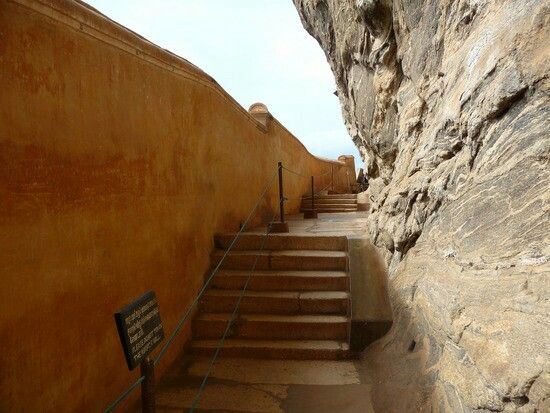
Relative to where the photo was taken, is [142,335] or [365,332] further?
[365,332]

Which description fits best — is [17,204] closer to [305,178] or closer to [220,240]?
[220,240]

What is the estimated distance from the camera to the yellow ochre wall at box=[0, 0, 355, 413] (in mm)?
1870

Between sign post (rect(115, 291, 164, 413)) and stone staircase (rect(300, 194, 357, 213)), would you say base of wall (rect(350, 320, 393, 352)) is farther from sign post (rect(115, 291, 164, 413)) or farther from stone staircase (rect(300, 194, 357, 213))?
stone staircase (rect(300, 194, 357, 213))

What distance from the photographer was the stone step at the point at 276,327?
12.4ft

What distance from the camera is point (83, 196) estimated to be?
2359 mm

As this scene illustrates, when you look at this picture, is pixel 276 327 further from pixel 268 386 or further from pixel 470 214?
pixel 470 214

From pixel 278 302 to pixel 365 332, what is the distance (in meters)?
1.01

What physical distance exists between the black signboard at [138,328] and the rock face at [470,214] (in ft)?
5.31

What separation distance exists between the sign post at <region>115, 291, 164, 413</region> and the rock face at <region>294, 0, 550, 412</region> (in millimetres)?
1605

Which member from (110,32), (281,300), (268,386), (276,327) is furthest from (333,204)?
(110,32)

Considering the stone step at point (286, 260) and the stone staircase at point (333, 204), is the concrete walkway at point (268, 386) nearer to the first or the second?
the stone step at point (286, 260)

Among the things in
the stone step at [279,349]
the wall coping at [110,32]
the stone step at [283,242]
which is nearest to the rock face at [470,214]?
the stone step at [279,349]

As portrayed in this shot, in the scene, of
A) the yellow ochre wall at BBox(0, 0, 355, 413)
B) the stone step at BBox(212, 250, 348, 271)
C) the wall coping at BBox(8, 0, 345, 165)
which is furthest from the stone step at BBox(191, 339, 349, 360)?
the wall coping at BBox(8, 0, 345, 165)

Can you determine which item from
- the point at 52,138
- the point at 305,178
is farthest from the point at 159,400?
the point at 305,178
